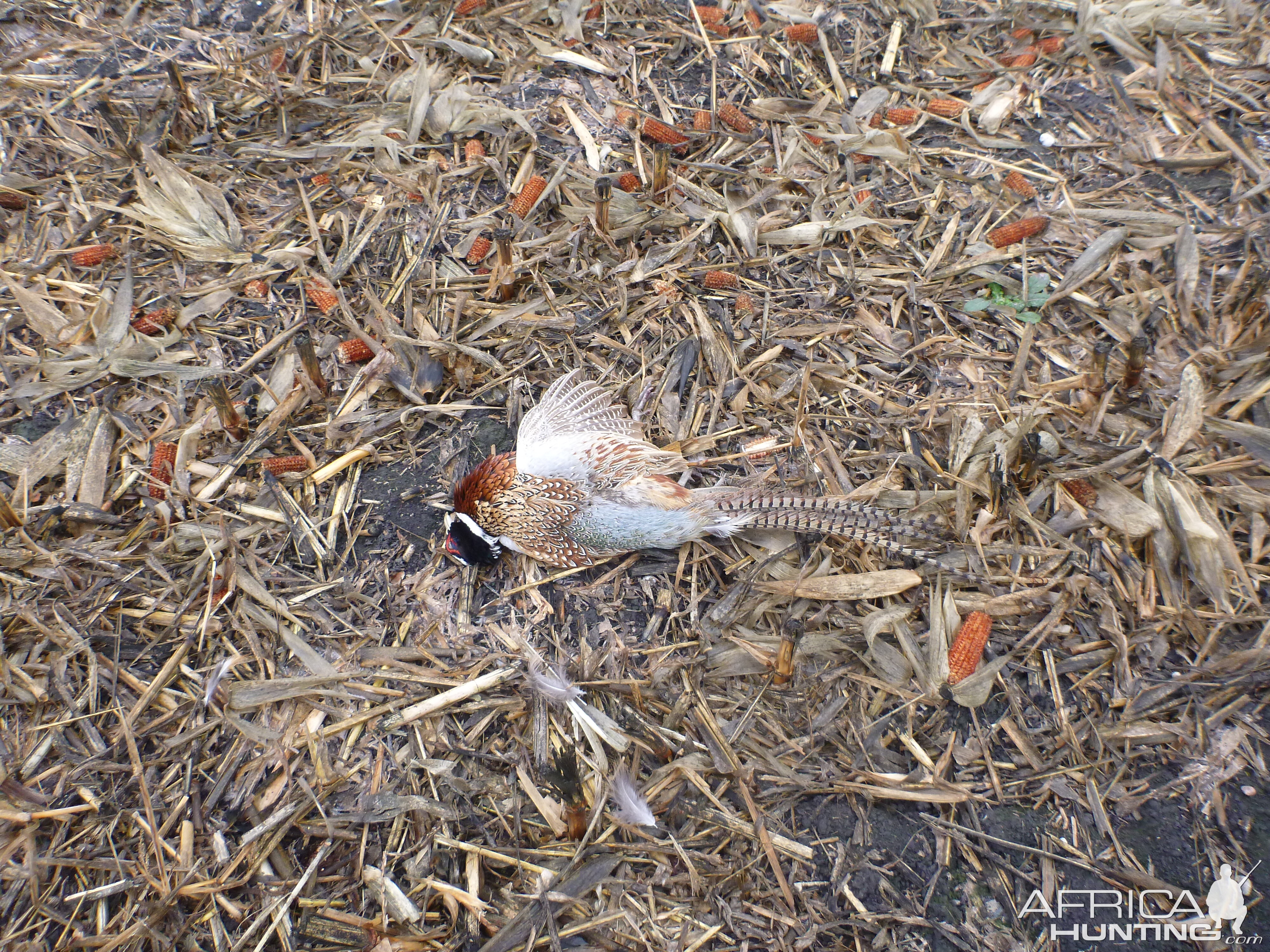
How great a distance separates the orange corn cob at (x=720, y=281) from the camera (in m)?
3.13

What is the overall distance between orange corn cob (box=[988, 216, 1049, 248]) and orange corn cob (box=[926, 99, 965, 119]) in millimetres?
706

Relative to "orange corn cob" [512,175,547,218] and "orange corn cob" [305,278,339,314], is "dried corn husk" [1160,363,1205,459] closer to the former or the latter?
"orange corn cob" [512,175,547,218]

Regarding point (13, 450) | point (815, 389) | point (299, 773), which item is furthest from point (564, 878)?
point (13, 450)

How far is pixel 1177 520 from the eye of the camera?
8.04 feet

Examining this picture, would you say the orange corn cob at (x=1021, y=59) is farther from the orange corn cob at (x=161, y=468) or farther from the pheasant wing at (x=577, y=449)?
the orange corn cob at (x=161, y=468)

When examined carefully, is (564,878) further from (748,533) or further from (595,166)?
(595,166)

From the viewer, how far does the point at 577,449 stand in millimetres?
2818

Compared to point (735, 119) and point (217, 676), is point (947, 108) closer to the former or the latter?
point (735, 119)

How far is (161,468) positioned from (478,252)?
1.47 meters

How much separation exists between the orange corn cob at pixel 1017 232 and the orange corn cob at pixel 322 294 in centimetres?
270

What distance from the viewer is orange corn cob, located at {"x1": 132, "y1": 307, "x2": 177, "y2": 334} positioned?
119 inches

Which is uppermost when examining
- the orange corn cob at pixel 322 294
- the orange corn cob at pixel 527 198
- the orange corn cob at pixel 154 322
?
the orange corn cob at pixel 527 198

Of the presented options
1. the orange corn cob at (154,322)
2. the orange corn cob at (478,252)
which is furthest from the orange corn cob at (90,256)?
the orange corn cob at (478,252)

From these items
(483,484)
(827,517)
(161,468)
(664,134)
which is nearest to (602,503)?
(483,484)
